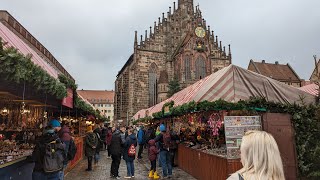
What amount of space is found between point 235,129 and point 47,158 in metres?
4.35

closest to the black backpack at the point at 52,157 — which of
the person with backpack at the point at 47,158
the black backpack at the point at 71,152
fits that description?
the person with backpack at the point at 47,158

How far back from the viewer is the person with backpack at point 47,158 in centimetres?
542

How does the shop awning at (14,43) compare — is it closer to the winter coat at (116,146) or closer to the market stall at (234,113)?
the winter coat at (116,146)

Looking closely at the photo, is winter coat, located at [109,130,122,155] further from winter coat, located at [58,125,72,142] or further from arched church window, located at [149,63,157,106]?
arched church window, located at [149,63,157,106]

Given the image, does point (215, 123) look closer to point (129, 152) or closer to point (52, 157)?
point (129, 152)

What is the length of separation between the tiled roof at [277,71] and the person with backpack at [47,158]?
5134 cm

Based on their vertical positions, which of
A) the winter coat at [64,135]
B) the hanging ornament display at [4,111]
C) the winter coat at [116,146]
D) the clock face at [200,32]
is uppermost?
the clock face at [200,32]

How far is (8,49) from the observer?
4.54 m

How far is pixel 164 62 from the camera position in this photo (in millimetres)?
46812

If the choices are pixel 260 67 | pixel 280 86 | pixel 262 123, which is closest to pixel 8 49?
pixel 262 123

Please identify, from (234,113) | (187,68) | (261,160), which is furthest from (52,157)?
(187,68)

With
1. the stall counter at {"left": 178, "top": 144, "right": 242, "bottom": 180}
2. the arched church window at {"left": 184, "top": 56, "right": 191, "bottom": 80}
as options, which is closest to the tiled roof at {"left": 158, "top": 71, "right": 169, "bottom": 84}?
the arched church window at {"left": 184, "top": 56, "right": 191, "bottom": 80}

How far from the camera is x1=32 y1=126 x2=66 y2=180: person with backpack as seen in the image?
17.8 ft

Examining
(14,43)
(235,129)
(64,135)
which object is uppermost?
(14,43)
